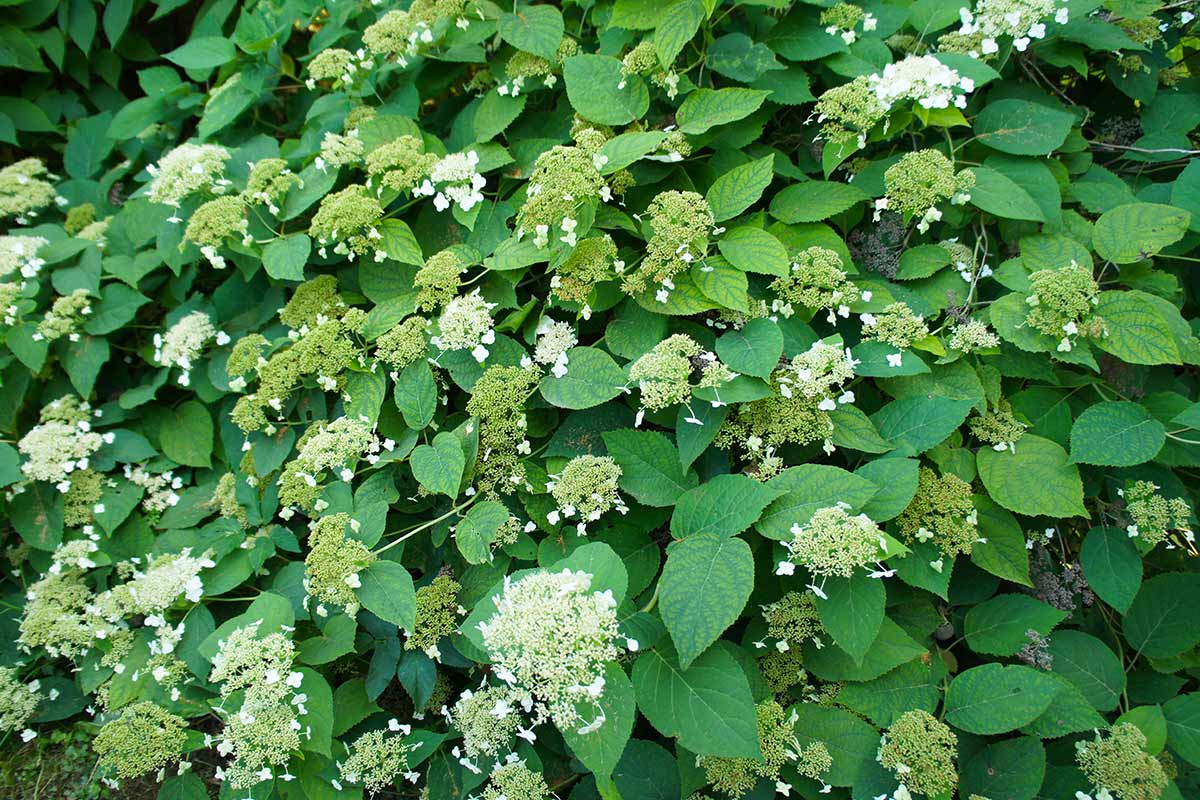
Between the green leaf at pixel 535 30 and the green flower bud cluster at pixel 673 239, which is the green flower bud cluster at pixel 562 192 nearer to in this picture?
the green flower bud cluster at pixel 673 239

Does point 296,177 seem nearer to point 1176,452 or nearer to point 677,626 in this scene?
point 677,626

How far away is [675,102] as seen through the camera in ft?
9.47

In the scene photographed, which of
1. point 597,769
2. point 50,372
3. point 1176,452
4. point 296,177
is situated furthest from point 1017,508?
point 50,372

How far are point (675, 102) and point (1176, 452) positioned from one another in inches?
85.3

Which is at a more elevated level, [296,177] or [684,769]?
[296,177]

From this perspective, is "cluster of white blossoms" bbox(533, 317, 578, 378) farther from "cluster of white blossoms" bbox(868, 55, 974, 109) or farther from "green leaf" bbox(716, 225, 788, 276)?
"cluster of white blossoms" bbox(868, 55, 974, 109)

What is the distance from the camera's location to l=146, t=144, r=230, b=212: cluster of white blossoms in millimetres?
3131

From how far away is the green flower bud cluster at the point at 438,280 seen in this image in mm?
2629

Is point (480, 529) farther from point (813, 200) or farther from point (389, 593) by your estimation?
point (813, 200)

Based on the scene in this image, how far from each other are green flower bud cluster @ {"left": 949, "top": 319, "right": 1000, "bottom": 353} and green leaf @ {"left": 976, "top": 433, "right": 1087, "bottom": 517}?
34 centimetres

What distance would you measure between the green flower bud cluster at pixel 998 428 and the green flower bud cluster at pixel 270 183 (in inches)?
110

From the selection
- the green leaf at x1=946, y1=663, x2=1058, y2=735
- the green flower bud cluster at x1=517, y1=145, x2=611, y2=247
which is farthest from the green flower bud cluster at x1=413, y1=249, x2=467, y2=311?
the green leaf at x1=946, y1=663, x2=1058, y2=735

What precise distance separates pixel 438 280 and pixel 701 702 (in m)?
1.65

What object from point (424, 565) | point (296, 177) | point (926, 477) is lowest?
point (424, 565)
